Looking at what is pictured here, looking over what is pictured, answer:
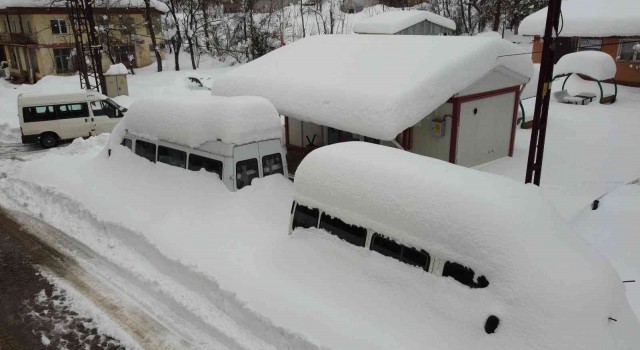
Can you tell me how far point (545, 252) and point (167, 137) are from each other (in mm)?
9055

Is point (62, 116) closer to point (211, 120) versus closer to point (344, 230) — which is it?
point (211, 120)

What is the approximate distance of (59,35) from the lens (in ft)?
→ 122

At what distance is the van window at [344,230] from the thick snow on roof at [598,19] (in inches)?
844

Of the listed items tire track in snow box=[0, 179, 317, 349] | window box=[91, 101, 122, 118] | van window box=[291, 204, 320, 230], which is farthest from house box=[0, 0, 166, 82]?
van window box=[291, 204, 320, 230]

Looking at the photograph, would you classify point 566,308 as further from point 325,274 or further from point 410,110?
point 410,110

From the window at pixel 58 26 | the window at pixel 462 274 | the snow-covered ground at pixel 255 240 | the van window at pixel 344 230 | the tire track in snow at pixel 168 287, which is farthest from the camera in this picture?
the window at pixel 58 26

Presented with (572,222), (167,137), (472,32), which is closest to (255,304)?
(167,137)

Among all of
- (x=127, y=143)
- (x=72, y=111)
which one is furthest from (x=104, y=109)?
(x=127, y=143)

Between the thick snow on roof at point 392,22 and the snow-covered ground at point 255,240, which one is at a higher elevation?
the thick snow on roof at point 392,22

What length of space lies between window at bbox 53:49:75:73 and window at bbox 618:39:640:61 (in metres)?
38.1

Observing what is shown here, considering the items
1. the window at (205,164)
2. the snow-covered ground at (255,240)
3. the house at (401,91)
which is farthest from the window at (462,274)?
the window at (205,164)

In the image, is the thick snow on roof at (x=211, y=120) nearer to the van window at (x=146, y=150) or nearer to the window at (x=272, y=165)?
the van window at (x=146, y=150)

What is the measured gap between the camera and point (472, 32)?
143 feet

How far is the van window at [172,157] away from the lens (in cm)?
1177
